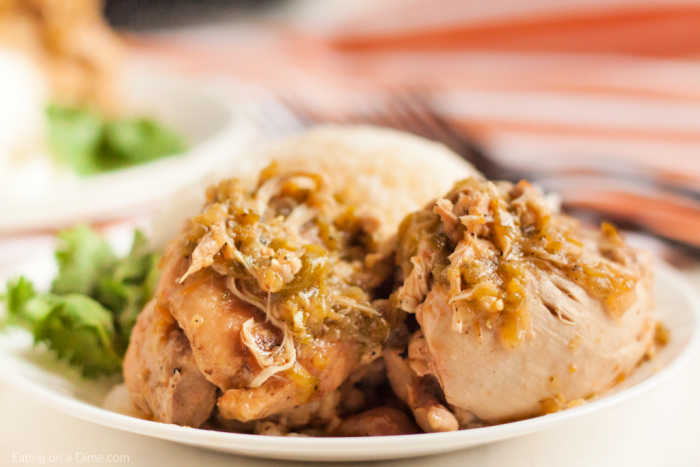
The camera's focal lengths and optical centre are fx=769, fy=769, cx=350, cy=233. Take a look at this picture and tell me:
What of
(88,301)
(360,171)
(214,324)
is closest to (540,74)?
(360,171)

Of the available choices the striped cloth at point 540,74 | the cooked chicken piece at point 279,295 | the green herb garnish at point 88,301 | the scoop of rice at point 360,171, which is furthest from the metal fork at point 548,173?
the green herb garnish at point 88,301

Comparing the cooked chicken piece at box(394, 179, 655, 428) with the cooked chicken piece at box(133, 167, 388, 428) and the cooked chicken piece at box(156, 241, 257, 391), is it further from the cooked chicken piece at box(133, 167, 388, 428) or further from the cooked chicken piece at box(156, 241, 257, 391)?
the cooked chicken piece at box(156, 241, 257, 391)

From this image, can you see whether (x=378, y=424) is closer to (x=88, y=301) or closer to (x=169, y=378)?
(x=169, y=378)

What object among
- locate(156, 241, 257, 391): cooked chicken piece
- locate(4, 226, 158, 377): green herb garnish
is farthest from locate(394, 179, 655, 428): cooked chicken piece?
locate(4, 226, 158, 377): green herb garnish

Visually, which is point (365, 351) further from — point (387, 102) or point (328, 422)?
point (387, 102)

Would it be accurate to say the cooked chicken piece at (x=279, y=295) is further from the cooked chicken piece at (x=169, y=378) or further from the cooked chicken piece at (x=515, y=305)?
the cooked chicken piece at (x=515, y=305)

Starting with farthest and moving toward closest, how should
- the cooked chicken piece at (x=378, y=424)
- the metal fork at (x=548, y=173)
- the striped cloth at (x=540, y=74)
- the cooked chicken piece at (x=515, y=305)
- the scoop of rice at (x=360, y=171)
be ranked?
the striped cloth at (x=540, y=74) → the metal fork at (x=548, y=173) → the scoop of rice at (x=360, y=171) → the cooked chicken piece at (x=378, y=424) → the cooked chicken piece at (x=515, y=305)

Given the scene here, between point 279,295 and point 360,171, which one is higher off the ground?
point 279,295
